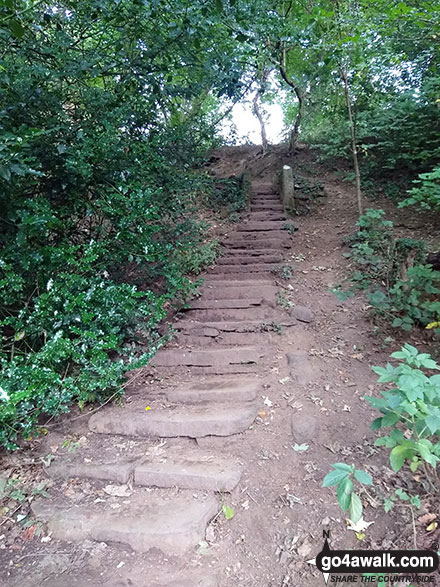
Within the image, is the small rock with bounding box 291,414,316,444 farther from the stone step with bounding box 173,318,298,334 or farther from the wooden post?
the wooden post

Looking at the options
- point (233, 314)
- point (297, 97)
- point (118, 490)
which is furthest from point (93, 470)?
point (297, 97)

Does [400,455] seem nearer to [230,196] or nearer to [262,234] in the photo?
[262,234]

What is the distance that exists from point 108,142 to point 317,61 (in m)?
6.75

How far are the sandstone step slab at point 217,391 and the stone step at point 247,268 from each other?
2600 millimetres

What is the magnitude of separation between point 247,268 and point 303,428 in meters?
3.43

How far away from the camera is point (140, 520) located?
6.86ft

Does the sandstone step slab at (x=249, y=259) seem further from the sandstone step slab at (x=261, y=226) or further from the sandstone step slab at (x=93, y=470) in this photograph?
the sandstone step slab at (x=93, y=470)

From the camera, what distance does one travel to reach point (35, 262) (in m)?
2.87

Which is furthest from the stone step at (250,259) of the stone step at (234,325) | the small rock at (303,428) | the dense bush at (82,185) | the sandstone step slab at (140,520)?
the sandstone step slab at (140,520)

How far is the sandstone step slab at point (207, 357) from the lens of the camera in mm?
3678

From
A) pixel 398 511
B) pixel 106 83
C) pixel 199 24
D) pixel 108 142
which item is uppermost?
pixel 199 24

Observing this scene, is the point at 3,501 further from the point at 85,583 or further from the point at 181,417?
the point at 181,417

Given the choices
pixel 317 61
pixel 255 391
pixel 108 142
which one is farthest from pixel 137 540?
pixel 317 61

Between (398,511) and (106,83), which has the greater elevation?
(106,83)
